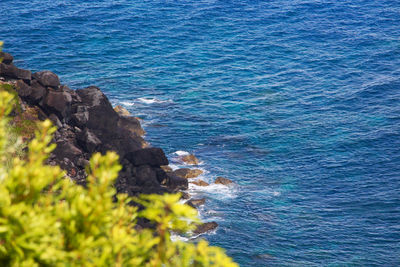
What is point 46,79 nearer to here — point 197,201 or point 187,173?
point 187,173

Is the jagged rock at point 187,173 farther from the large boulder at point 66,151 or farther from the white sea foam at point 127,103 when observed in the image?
the white sea foam at point 127,103

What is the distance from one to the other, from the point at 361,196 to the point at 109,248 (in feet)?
139

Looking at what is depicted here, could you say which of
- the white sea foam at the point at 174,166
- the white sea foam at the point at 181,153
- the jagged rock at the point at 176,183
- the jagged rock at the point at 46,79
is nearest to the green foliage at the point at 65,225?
the jagged rock at the point at 176,183

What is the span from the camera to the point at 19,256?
793 cm

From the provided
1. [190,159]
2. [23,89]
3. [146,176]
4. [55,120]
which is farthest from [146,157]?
[23,89]

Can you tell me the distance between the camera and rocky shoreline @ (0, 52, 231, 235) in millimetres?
40406

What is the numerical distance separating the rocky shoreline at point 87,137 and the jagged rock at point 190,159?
2.38 meters

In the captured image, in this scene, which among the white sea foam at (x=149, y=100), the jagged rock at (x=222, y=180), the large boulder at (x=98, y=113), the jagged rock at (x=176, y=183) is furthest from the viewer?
the white sea foam at (x=149, y=100)

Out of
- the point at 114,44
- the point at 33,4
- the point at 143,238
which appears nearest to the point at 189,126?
the point at 114,44

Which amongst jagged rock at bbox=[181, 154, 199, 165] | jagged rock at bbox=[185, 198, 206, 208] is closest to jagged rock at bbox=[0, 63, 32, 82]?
jagged rock at bbox=[181, 154, 199, 165]

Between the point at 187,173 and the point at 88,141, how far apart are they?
434 inches

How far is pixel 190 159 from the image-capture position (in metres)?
51.3

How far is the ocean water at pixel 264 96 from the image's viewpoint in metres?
42.2

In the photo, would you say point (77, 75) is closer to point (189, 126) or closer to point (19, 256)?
point (189, 126)
